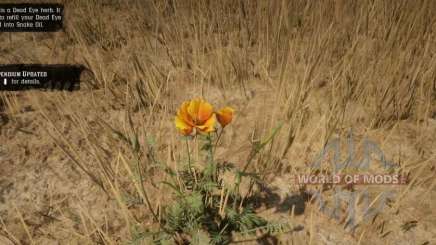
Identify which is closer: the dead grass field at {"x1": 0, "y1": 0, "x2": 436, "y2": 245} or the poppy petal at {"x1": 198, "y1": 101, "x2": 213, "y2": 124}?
the poppy petal at {"x1": 198, "y1": 101, "x2": 213, "y2": 124}

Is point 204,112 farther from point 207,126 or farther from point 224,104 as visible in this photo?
point 224,104

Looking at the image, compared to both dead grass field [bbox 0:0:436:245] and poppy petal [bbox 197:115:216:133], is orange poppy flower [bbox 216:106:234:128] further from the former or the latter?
dead grass field [bbox 0:0:436:245]

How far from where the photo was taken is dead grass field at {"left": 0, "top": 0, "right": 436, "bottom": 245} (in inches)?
48.6

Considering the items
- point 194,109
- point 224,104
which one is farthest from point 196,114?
point 224,104

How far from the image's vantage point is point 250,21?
6.40 feet

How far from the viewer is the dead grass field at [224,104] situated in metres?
1.23

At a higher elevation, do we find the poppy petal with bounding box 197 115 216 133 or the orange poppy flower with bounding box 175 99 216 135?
the orange poppy flower with bounding box 175 99 216 135

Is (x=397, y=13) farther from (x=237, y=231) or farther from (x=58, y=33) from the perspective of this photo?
(x=58, y=33)

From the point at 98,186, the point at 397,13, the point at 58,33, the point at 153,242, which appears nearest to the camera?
the point at 153,242

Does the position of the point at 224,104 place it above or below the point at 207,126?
below

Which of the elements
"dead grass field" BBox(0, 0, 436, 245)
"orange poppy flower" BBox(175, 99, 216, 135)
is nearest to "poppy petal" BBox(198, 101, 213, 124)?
"orange poppy flower" BBox(175, 99, 216, 135)

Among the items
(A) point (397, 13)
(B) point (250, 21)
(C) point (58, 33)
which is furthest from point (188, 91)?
(A) point (397, 13)

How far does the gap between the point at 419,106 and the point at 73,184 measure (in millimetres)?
1366

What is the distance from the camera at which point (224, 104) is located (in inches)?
66.1
